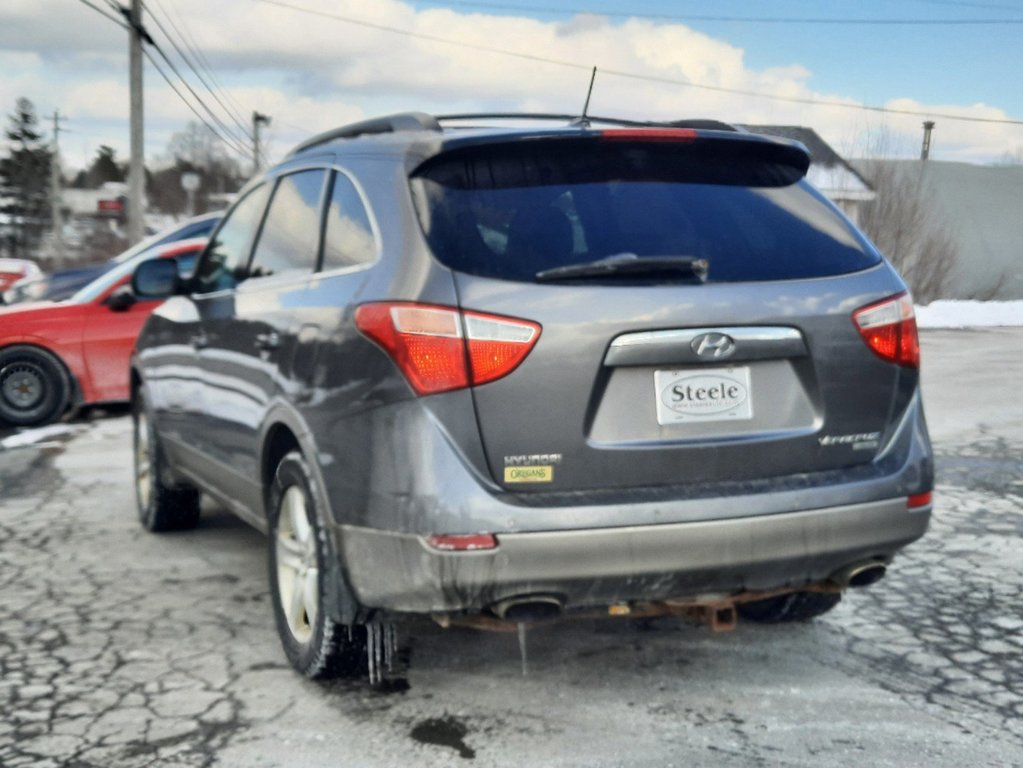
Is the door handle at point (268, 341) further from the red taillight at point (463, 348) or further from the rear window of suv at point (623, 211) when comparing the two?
the red taillight at point (463, 348)

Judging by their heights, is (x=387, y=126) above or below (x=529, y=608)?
above

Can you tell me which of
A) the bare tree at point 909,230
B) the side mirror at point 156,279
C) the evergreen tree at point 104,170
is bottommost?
the side mirror at point 156,279

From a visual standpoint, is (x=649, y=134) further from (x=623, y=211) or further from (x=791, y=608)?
(x=791, y=608)

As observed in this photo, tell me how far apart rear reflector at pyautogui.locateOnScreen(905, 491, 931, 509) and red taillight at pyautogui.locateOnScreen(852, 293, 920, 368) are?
395 millimetres

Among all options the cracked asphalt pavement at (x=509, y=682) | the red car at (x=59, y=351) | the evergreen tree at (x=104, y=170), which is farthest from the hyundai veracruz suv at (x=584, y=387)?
the evergreen tree at (x=104, y=170)

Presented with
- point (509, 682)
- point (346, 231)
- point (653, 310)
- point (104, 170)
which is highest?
point (104, 170)

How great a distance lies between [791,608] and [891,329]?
4.52 feet

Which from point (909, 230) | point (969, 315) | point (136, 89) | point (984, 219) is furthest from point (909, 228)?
point (136, 89)

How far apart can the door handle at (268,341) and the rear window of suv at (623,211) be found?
2.90ft

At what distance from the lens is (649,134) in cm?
385

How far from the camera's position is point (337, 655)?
13.3ft

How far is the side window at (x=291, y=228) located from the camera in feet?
14.4

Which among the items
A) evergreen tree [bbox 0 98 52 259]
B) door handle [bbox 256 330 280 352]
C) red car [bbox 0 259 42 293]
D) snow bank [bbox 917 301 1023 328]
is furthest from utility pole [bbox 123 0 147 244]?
evergreen tree [bbox 0 98 52 259]

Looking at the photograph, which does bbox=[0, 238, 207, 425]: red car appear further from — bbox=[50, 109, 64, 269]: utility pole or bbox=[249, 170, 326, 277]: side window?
bbox=[50, 109, 64, 269]: utility pole
